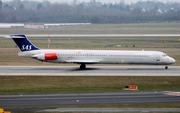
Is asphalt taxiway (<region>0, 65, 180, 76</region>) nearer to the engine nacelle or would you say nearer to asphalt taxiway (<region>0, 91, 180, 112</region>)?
the engine nacelle

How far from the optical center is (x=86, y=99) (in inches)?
1108

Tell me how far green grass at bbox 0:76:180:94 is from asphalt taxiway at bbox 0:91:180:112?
7.21ft

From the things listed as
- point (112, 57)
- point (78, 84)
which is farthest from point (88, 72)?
point (78, 84)

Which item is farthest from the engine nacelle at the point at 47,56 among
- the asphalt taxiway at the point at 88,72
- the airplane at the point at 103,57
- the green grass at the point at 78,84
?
the green grass at the point at 78,84

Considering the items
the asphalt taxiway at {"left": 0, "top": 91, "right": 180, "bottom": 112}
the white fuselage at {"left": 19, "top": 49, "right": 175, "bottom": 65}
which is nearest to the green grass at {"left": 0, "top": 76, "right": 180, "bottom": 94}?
the asphalt taxiway at {"left": 0, "top": 91, "right": 180, "bottom": 112}

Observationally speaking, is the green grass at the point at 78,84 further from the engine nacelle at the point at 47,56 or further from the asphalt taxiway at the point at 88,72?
the engine nacelle at the point at 47,56

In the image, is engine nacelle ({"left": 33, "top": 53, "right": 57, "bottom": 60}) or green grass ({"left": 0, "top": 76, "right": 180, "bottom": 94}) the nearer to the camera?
green grass ({"left": 0, "top": 76, "right": 180, "bottom": 94})

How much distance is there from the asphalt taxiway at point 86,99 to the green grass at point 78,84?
2.20 meters

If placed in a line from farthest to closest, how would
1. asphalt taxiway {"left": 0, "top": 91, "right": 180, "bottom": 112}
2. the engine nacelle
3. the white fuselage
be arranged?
1. the engine nacelle
2. the white fuselage
3. asphalt taxiway {"left": 0, "top": 91, "right": 180, "bottom": 112}

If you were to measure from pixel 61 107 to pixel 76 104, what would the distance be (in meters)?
1.66

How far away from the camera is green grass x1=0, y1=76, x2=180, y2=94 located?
32906 mm

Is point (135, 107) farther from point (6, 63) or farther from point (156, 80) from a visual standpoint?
point (6, 63)

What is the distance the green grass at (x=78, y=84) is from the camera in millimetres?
32906

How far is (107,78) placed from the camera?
1610 inches
